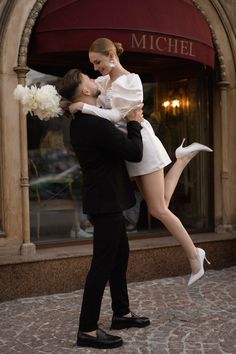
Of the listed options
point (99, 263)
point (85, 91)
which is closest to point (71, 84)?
point (85, 91)

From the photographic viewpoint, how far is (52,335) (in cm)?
421

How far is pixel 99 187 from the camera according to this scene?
3.72 metres

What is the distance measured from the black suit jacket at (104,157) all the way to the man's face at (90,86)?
0.67 ft

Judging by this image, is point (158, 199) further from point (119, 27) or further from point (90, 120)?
point (119, 27)

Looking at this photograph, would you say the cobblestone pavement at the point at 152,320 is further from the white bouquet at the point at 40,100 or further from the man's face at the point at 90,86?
the man's face at the point at 90,86

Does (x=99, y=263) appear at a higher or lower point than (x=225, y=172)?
lower

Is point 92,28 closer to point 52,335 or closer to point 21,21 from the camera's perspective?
point 21,21

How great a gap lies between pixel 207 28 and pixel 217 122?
1.38 m

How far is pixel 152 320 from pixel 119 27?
305cm

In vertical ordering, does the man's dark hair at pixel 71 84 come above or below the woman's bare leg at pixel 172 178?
above

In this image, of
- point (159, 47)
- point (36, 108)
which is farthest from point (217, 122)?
point (36, 108)

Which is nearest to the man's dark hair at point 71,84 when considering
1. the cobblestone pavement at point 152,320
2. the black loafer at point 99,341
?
the black loafer at point 99,341

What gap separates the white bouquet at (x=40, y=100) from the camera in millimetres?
3590

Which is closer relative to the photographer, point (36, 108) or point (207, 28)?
point (36, 108)
